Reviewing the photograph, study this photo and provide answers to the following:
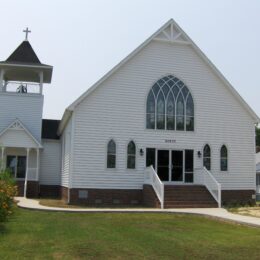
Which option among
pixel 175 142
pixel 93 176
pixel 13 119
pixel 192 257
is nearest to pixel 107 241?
pixel 192 257

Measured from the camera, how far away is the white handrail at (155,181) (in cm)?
2294

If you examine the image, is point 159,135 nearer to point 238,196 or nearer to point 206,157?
point 206,157

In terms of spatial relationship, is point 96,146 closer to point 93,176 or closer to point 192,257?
point 93,176

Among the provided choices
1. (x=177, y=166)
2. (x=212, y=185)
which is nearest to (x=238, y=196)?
(x=212, y=185)

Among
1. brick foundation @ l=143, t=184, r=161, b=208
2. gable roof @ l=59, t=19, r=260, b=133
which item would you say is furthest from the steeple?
brick foundation @ l=143, t=184, r=161, b=208

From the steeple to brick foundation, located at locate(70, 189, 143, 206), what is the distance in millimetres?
10268

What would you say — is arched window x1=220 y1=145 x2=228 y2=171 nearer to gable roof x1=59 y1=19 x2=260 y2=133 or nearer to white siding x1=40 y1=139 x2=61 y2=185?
gable roof x1=59 y1=19 x2=260 y2=133

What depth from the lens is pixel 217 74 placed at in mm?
28000

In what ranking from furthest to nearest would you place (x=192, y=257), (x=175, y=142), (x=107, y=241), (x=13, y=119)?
(x=13, y=119) < (x=175, y=142) < (x=107, y=241) < (x=192, y=257)

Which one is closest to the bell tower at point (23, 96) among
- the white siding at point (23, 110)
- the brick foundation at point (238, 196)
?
the white siding at point (23, 110)

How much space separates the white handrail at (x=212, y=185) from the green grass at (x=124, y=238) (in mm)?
6395

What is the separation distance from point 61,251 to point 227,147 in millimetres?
19068

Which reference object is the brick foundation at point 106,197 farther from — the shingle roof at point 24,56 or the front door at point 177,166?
the shingle roof at point 24,56

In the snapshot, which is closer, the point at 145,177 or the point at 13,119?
the point at 145,177
